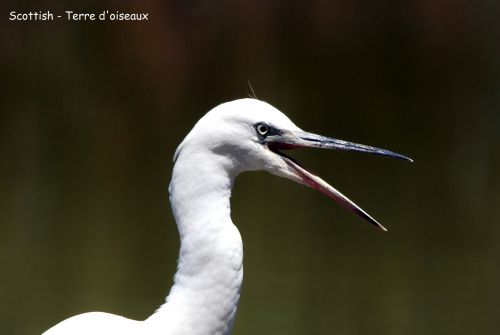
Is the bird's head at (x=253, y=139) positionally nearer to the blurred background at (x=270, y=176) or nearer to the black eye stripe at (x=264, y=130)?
the black eye stripe at (x=264, y=130)

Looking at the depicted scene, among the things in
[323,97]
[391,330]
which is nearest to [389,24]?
[323,97]

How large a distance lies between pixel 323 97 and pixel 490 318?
101 inches

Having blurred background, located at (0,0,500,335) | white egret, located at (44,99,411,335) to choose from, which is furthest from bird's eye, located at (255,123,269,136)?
blurred background, located at (0,0,500,335)

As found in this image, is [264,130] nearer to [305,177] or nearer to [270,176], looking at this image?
[305,177]

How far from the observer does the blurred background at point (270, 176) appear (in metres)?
4.64

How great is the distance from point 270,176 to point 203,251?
14.8ft

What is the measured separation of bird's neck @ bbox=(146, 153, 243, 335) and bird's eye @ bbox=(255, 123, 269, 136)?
0.29 ft

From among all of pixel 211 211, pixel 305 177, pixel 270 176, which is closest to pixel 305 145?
pixel 305 177

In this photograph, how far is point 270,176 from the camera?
6.41 meters

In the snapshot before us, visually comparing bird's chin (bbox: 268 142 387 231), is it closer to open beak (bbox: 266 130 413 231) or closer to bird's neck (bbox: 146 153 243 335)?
open beak (bbox: 266 130 413 231)

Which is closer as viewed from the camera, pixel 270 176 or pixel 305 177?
pixel 305 177

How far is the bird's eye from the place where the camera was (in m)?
1.94

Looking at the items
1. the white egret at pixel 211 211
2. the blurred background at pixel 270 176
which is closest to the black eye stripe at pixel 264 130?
the white egret at pixel 211 211

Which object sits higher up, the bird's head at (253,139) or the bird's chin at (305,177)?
the bird's head at (253,139)
